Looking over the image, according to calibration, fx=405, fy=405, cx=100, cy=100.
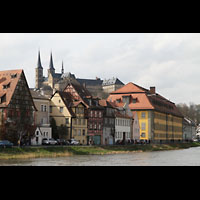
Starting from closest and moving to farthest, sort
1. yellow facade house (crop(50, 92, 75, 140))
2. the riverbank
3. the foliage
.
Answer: the riverbank → yellow facade house (crop(50, 92, 75, 140)) → the foliage

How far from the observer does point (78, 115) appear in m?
71.2

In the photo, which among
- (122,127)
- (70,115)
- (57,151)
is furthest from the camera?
(122,127)

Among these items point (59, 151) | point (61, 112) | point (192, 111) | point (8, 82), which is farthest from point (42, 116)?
point (192, 111)

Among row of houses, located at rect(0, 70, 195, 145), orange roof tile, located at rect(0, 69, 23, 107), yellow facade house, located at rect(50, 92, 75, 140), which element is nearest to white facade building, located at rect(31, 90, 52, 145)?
row of houses, located at rect(0, 70, 195, 145)

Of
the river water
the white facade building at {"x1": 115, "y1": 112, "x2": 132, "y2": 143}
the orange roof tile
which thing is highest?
the orange roof tile

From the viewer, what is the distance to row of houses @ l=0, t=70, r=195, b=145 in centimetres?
5866

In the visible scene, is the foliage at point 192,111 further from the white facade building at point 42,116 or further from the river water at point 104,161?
the river water at point 104,161

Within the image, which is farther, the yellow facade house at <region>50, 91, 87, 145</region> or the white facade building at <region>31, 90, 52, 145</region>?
the yellow facade house at <region>50, 91, 87, 145</region>

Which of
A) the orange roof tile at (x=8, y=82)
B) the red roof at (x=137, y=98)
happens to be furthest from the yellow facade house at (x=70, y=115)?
the red roof at (x=137, y=98)

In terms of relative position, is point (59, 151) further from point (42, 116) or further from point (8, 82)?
point (42, 116)

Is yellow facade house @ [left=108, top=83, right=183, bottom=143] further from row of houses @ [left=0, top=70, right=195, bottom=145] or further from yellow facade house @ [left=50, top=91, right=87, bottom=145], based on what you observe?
yellow facade house @ [left=50, top=91, right=87, bottom=145]

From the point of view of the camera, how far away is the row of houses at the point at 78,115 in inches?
2309
